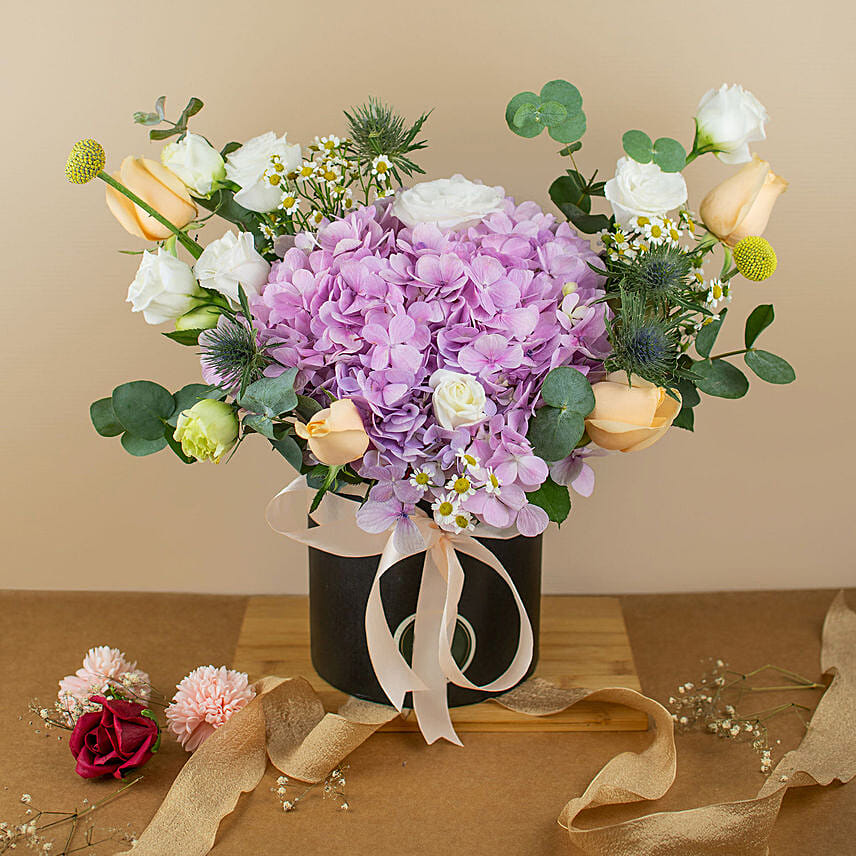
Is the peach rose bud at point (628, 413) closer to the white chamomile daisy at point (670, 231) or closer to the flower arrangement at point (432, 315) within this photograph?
the flower arrangement at point (432, 315)

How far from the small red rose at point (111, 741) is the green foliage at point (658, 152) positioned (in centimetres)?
64

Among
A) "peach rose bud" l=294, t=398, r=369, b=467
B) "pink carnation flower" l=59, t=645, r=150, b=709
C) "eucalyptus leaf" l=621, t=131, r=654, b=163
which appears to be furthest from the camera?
"pink carnation flower" l=59, t=645, r=150, b=709

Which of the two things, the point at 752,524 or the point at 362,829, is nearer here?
the point at 362,829

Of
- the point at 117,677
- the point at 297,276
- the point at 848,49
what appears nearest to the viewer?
A: the point at 297,276

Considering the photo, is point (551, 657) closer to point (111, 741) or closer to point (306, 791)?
point (306, 791)

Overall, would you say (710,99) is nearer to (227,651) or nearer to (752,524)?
(752,524)

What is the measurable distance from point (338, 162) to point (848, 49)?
0.58 metres

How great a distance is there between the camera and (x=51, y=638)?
1.08 metres

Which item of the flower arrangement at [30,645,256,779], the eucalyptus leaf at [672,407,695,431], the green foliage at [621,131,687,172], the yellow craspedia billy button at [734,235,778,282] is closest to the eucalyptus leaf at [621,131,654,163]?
the green foliage at [621,131,687,172]

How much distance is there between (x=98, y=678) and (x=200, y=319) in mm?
360

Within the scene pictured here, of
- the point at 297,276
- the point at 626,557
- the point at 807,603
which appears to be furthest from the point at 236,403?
the point at 807,603

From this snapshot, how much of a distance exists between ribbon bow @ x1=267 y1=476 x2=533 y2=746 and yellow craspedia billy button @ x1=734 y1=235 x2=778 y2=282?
294 mm

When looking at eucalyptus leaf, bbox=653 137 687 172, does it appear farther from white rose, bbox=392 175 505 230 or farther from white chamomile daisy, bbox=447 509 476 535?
white chamomile daisy, bbox=447 509 476 535

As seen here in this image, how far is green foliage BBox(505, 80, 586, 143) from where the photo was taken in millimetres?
820
